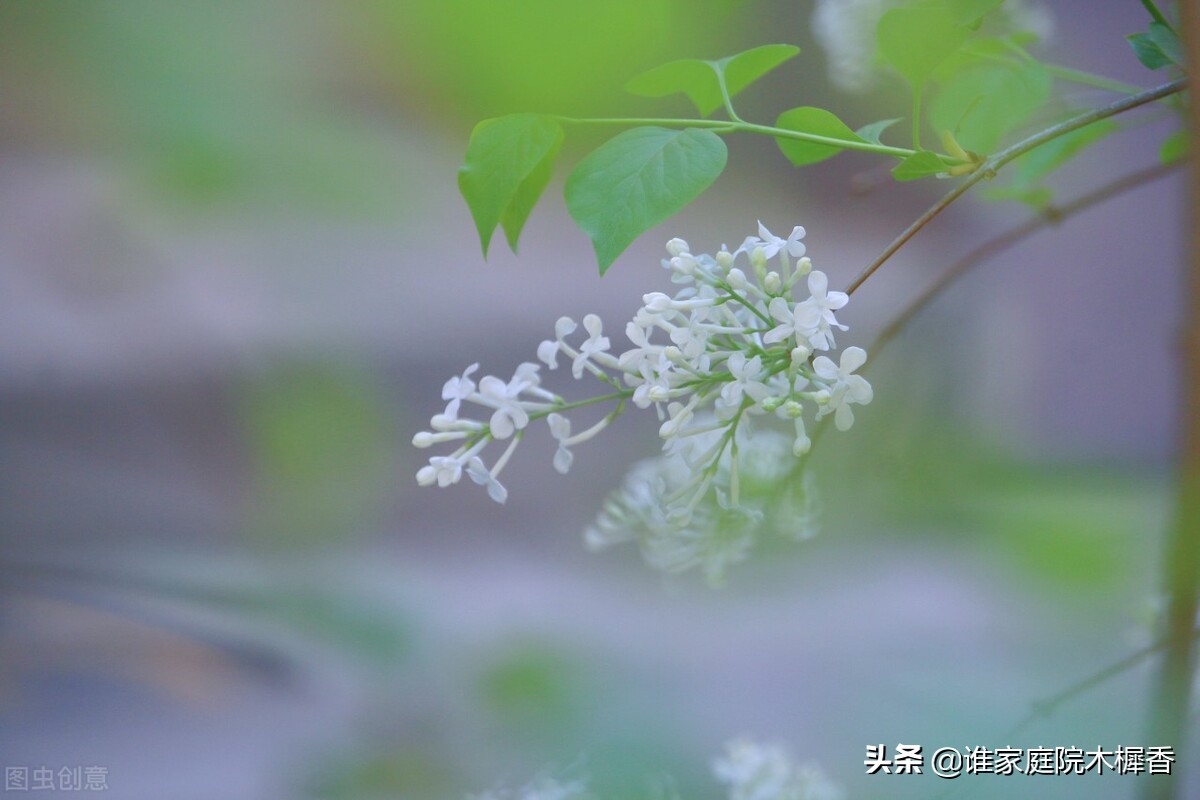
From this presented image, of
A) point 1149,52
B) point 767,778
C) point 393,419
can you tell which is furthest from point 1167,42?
point 393,419

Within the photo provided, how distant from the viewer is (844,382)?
197mm

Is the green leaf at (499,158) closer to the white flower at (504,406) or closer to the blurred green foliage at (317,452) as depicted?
the white flower at (504,406)

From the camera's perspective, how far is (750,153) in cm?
57

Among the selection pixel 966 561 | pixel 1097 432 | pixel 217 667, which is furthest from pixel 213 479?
pixel 1097 432

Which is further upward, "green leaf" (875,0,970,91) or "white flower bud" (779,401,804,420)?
"green leaf" (875,0,970,91)

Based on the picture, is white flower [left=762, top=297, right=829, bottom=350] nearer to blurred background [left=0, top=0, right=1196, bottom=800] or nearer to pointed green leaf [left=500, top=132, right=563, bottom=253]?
pointed green leaf [left=500, top=132, right=563, bottom=253]

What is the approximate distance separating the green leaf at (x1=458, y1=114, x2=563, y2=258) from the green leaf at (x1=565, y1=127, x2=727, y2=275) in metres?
0.01

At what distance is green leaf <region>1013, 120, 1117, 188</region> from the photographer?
0.30 meters

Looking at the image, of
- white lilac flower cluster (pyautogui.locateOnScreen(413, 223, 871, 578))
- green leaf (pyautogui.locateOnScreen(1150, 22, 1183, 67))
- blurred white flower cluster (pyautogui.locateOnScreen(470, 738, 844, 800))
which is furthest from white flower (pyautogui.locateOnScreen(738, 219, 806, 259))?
blurred white flower cluster (pyautogui.locateOnScreen(470, 738, 844, 800))

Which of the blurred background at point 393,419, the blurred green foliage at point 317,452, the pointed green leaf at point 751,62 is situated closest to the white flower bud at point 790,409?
the pointed green leaf at point 751,62

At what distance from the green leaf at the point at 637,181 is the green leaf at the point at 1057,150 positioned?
0.50ft

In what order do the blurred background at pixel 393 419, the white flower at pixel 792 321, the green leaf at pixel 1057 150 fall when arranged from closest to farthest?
1. the white flower at pixel 792 321
2. the green leaf at pixel 1057 150
3. the blurred background at pixel 393 419

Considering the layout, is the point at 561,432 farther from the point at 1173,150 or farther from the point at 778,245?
the point at 1173,150

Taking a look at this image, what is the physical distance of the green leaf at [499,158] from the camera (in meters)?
0.22
